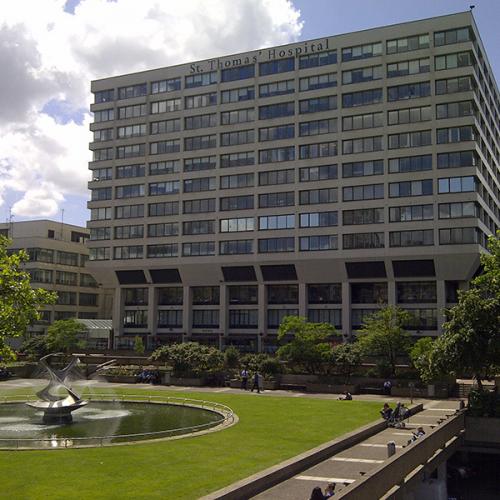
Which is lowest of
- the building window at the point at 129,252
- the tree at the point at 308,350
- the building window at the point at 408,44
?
the tree at the point at 308,350

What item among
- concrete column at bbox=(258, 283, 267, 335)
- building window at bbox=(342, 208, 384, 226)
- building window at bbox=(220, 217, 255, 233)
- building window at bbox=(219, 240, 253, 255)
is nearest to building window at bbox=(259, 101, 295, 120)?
building window at bbox=(220, 217, 255, 233)

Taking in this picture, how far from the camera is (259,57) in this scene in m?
89.6

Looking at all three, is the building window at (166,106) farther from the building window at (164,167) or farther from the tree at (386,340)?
the tree at (386,340)

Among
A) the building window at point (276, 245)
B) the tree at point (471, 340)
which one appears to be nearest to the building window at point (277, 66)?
the building window at point (276, 245)

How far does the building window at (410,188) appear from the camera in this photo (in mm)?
77000

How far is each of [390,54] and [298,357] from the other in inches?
1751

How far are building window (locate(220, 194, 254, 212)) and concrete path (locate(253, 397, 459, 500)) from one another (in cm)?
5622

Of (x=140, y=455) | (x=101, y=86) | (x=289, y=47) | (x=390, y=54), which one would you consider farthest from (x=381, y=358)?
(x=101, y=86)

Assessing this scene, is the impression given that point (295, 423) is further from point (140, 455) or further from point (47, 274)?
point (47, 274)

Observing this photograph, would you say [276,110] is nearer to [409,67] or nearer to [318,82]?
[318,82]

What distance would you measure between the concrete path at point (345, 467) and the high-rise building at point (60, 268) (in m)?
81.6

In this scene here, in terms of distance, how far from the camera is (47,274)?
355 feet

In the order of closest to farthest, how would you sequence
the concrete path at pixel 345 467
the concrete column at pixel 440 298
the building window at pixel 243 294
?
1. the concrete path at pixel 345 467
2. the concrete column at pixel 440 298
3. the building window at pixel 243 294

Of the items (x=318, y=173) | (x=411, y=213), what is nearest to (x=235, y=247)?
(x=318, y=173)
